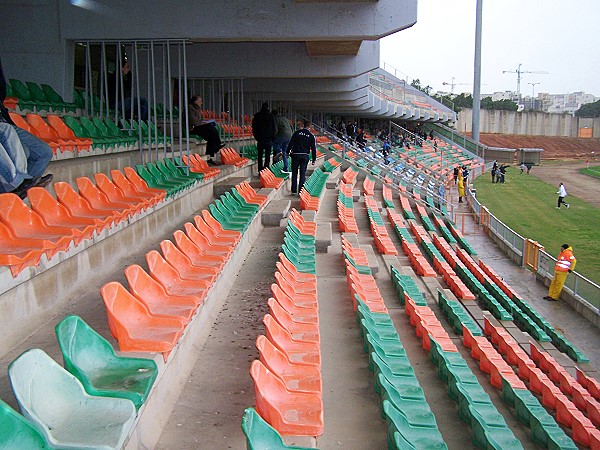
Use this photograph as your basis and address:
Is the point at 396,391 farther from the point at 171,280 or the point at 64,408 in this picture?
the point at 64,408

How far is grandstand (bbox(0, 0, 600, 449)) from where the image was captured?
2961 millimetres

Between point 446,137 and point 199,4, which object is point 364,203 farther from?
point 446,137

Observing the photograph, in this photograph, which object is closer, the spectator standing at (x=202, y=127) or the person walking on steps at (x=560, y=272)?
the spectator standing at (x=202, y=127)

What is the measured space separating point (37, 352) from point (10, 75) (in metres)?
7.39

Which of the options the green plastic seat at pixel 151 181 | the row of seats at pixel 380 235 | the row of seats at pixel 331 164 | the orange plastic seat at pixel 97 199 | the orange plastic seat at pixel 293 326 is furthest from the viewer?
the row of seats at pixel 331 164

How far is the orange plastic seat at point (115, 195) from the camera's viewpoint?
18.5 feet

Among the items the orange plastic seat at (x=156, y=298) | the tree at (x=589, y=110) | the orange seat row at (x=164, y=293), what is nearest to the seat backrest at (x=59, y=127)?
the orange seat row at (x=164, y=293)

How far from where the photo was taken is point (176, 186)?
7.00 meters

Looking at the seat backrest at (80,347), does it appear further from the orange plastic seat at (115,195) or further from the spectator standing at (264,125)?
the spectator standing at (264,125)

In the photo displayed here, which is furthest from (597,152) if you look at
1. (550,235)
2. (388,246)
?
(388,246)

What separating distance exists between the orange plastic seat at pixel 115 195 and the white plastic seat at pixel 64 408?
10.2ft

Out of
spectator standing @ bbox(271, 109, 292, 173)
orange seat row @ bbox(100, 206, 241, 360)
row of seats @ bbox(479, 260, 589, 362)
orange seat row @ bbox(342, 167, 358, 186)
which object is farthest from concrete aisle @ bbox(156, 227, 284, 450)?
orange seat row @ bbox(342, 167, 358, 186)

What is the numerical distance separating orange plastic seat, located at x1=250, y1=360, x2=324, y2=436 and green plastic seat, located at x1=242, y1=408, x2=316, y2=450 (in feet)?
0.95

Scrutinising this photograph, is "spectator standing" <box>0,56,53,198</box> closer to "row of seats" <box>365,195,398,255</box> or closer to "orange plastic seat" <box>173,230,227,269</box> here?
"orange plastic seat" <box>173,230,227,269</box>
